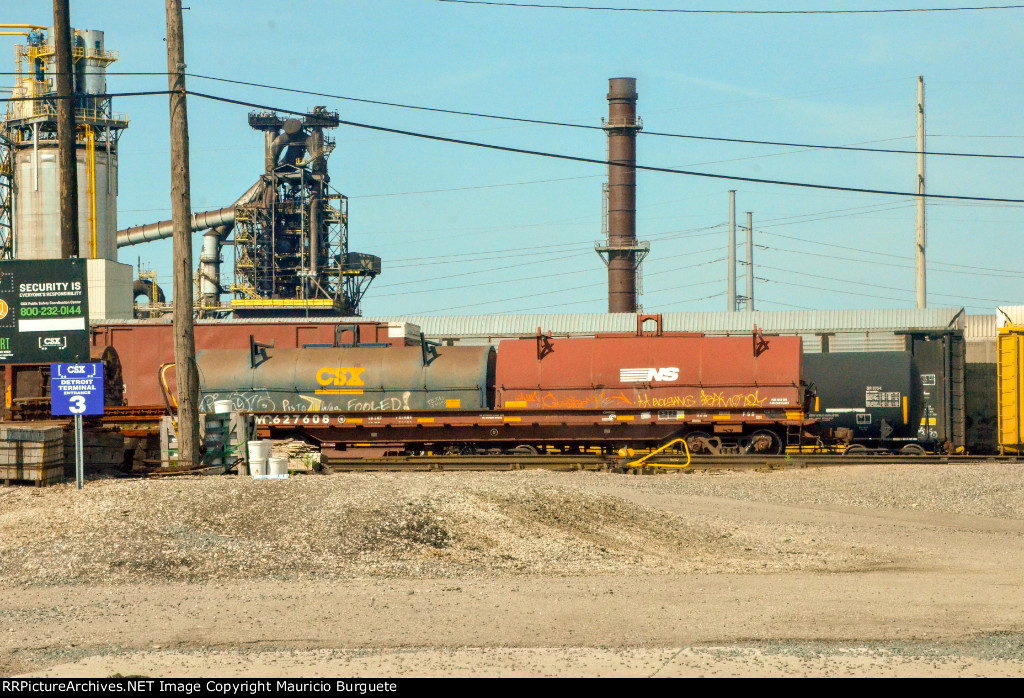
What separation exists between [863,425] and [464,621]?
21908mm

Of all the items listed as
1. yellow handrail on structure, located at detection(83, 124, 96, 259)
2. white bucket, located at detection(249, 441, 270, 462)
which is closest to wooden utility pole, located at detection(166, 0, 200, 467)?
white bucket, located at detection(249, 441, 270, 462)

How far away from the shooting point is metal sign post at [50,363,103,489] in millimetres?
14211

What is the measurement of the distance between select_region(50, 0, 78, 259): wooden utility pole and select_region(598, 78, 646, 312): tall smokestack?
32.8m

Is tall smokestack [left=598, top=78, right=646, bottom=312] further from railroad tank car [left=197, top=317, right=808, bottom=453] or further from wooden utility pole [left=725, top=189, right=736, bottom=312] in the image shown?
railroad tank car [left=197, top=317, right=808, bottom=453]

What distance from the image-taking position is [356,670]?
7.25m

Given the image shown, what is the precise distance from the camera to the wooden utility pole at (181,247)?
17984mm

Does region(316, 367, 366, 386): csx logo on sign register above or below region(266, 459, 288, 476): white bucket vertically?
above

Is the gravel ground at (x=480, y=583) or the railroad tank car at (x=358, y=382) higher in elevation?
the railroad tank car at (x=358, y=382)

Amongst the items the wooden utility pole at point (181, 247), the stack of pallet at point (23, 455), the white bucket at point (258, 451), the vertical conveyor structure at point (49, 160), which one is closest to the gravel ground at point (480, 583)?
the stack of pallet at point (23, 455)

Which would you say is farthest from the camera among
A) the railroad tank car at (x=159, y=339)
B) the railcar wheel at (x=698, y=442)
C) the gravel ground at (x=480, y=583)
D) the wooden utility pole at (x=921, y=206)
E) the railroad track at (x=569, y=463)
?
the wooden utility pole at (x=921, y=206)

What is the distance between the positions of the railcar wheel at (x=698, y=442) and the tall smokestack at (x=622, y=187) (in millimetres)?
26907

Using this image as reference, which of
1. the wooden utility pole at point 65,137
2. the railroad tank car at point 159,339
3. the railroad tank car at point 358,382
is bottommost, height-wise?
the railroad tank car at point 358,382

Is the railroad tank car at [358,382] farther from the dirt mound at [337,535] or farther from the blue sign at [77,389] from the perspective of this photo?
the blue sign at [77,389]
